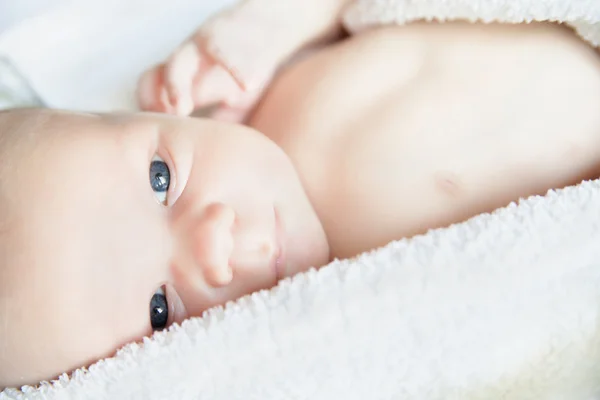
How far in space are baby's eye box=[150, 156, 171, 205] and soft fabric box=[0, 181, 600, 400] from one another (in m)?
0.14

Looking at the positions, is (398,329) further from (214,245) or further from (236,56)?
(236,56)

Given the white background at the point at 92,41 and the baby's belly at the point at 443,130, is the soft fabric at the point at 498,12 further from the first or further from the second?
the white background at the point at 92,41

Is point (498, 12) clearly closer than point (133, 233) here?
No

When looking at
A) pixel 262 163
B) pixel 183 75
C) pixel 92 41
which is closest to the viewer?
pixel 262 163

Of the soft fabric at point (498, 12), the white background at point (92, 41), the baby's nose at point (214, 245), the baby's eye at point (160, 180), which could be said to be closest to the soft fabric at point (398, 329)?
the baby's nose at point (214, 245)

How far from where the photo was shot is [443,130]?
0.83 m

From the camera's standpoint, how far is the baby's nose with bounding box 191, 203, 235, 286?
69cm

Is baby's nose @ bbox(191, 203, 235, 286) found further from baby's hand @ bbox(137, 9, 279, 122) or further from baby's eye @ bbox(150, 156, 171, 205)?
baby's hand @ bbox(137, 9, 279, 122)

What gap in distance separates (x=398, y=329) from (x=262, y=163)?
0.81ft

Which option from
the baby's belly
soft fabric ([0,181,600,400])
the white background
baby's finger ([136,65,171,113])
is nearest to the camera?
soft fabric ([0,181,600,400])

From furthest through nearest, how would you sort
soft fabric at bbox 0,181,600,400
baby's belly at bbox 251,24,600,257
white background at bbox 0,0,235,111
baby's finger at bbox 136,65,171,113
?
1. white background at bbox 0,0,235,111
2. baby's finger at bbox 136,65,171,113
3. baby's belly at bbox 251,24,600,257
4. soft fabric at bbox 0,181,600,400

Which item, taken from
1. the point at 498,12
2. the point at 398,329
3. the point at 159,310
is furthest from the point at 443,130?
the point at 159,310

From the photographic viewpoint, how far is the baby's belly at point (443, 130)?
812 mm

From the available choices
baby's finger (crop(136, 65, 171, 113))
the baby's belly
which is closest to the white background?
baby's finger (crop(136, 65, 171, 113))
